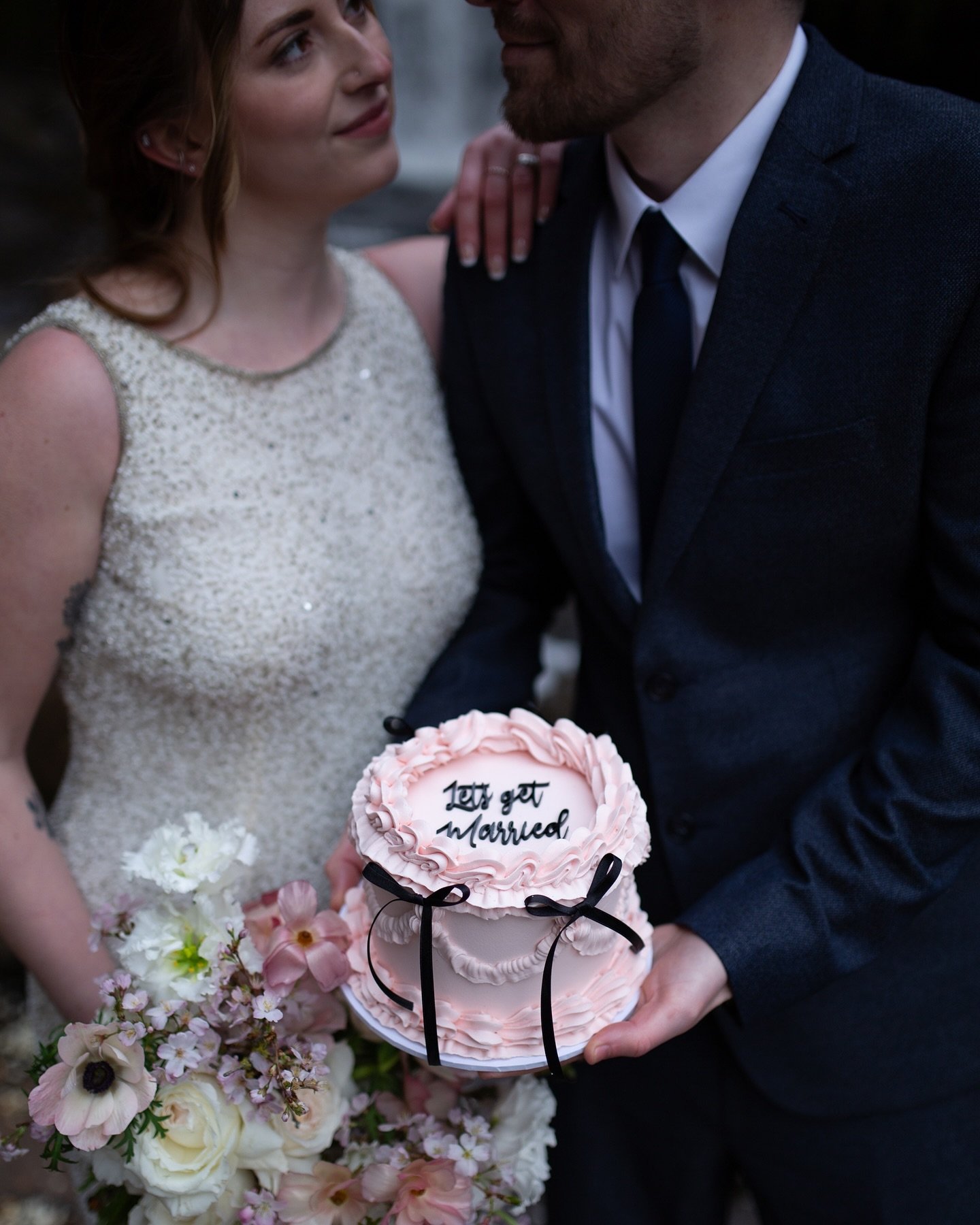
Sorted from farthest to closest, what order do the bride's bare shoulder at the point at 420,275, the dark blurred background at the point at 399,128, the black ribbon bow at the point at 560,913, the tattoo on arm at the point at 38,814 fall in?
the dark blurred background at the point at 399,128 → the bride's bare shoulder at the point at 420,275 → the tattoo on arm at the point at 38,814 → the black ribbon bow at the point at 560,913

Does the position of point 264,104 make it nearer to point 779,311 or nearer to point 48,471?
point 48,471

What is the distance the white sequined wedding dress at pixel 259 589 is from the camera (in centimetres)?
182

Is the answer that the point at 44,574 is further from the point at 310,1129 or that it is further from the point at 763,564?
the point at 763,564

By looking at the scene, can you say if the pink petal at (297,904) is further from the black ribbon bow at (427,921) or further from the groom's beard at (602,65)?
the groom's beard at (602,65)

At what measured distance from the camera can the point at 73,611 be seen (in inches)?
71.2

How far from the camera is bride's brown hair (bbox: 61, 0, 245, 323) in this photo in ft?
5.52

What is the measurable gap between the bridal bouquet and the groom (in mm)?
295

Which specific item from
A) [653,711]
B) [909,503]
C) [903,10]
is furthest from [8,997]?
[903,10]

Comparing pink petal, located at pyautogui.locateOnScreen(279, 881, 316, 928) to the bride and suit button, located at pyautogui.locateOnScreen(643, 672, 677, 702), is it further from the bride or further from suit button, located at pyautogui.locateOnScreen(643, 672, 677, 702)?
suit button, located at pyautogui.locateOnScreen(643, 672, 677, 702)

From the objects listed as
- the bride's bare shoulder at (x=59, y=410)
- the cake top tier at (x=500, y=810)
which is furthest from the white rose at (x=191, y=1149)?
the bride's bare shoulder at (x=59, y=410)

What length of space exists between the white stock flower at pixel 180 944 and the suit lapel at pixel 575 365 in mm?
803

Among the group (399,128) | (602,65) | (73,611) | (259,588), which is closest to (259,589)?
(259,588)

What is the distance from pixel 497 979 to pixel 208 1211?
1.73 ft

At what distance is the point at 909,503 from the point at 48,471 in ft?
4.41
